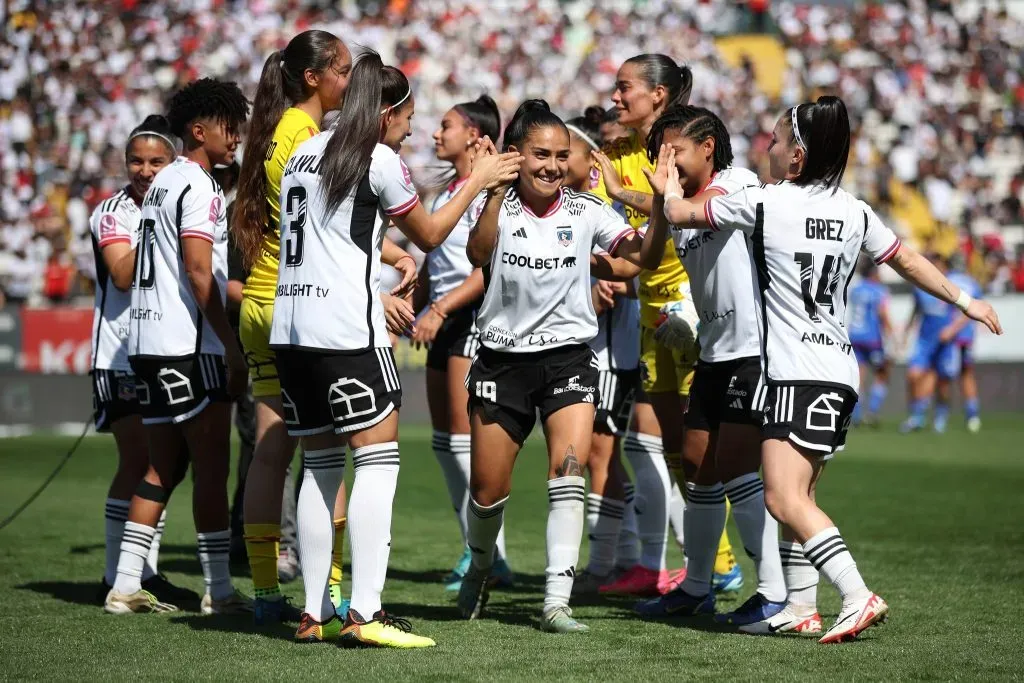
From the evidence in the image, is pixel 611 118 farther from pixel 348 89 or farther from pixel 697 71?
pixel 697 71

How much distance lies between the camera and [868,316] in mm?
18875

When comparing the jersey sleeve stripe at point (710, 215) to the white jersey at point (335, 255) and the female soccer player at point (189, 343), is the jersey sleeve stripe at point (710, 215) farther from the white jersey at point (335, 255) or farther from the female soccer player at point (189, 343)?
the female soccer player at point (189, 343)

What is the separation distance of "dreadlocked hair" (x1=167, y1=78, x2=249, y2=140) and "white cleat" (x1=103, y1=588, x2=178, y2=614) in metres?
2.21

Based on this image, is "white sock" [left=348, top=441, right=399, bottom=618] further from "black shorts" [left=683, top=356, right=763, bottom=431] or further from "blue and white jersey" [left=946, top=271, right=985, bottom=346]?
"blue and white jersey" [left=946, top=271, right=985, bottom=346]

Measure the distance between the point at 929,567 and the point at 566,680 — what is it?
3691mm

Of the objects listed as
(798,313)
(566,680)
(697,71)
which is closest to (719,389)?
(798,313)

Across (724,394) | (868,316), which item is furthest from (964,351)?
(724,394)

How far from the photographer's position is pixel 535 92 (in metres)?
27.5

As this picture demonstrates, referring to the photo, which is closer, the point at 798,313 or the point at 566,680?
the point at 566,680

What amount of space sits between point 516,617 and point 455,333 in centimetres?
175

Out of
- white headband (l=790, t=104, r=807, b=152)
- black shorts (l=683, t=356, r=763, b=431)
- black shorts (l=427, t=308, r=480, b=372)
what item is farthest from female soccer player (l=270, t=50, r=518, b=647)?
black shorts (l=427, t=308, r=480, b=372)

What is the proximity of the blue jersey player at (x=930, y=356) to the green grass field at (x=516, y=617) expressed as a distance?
7345 millimetres

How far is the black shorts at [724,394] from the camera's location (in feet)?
19.0

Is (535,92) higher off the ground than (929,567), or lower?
higher
